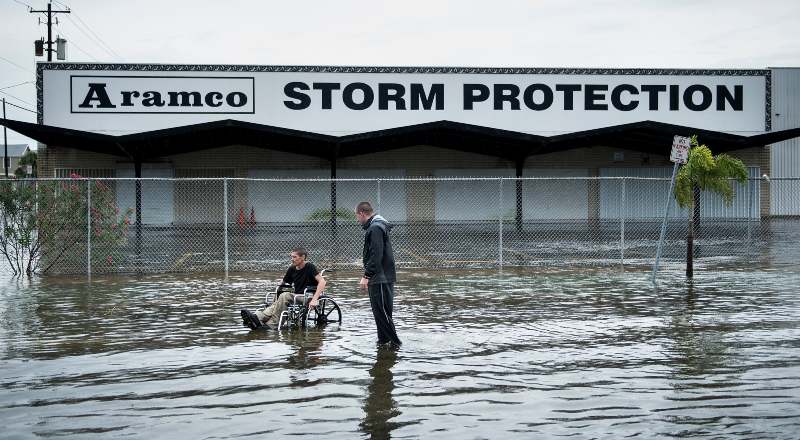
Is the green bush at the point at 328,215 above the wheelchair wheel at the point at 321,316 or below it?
above

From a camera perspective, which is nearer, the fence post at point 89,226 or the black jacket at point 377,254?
the black jacket at point 377,254

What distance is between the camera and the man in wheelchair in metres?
11.1

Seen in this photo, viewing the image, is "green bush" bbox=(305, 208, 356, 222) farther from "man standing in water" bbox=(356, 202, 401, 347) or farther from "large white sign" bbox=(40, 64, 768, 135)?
"man standing in water" bbox=(356, 202, 401, 347)

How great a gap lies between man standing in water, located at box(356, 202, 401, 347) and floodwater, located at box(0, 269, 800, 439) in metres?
0.29

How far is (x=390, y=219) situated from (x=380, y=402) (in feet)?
98.6

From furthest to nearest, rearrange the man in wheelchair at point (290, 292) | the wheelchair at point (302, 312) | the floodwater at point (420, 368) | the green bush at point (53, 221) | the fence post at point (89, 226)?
the green bush at point (53, 221) < the fence post at point (89, 226) < the wheelchair at point (302, 312) < the man in wheelchair at point (290, 292) < the floodwater at point (420, 368)

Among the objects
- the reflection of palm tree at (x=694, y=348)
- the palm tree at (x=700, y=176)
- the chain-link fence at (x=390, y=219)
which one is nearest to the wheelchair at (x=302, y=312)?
the reflection of palm tree at (x=694, y=348)

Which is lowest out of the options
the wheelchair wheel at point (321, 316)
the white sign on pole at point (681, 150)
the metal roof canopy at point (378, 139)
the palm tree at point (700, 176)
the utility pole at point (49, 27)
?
the wheelchair wheel at point (321, 316)

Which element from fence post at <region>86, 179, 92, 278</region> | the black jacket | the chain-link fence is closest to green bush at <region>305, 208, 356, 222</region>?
the chain-link fence

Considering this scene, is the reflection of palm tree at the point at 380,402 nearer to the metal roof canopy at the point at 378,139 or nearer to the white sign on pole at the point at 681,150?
the white sign on pole at the point at 681,150

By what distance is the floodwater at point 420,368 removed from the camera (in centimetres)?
693

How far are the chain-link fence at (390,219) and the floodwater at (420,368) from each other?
333cm

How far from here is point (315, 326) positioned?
37.7 ft

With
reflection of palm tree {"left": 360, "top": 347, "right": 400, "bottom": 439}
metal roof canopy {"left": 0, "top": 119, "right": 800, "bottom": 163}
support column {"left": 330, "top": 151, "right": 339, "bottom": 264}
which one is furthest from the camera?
metal roof canopy {"left": 0, "top": 119, "right": 800, "bottom": 163}
